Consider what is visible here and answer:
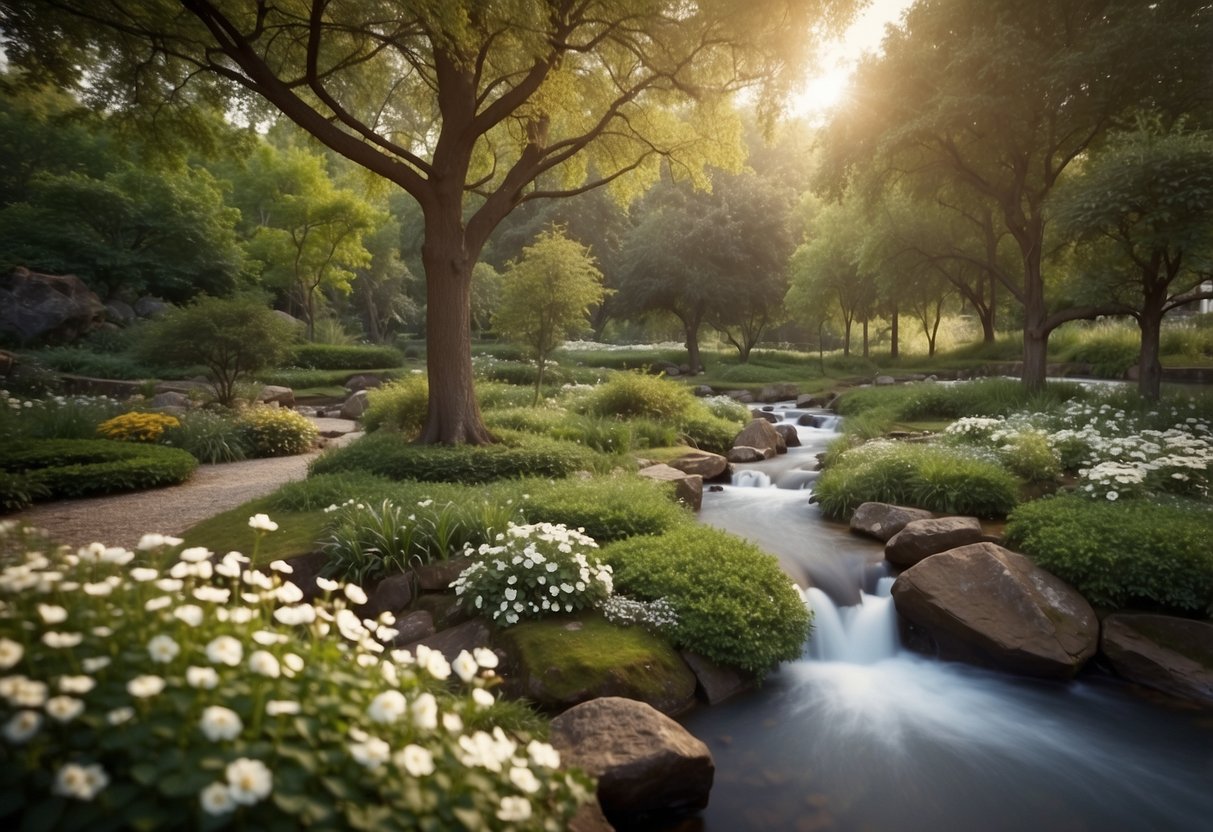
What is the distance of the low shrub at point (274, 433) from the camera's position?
13.0 m

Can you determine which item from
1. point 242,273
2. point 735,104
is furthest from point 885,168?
point 242,273

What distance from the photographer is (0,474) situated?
7953mm

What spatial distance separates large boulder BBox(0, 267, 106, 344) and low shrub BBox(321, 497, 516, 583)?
70.6 feet

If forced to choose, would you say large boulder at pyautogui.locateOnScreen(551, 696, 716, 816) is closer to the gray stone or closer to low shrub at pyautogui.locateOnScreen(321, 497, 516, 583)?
low shrub at pyautogui.locateOnScreen(321, 497, 516, 583)

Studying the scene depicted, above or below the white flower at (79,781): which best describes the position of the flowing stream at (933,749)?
below

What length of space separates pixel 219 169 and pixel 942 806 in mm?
43153

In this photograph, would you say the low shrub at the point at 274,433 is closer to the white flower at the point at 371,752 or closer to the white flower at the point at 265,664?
the white flower at the point at 265,664

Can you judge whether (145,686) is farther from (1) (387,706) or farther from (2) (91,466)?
(2) (91,466)

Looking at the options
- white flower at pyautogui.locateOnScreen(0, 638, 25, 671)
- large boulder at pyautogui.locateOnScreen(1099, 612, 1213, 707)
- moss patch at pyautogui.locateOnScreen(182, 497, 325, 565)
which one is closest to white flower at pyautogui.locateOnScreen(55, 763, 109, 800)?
white flower at pyautogui.locateOnScreen(0, 638, 25, 671)

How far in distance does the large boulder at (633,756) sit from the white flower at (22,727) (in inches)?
103

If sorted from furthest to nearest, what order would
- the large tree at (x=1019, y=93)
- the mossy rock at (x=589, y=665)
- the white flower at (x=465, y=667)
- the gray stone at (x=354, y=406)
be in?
the gray stone at (x=354, y=406) → the large tree at (x=1019, y=93) → the mossy rock at (x=589, y=665) → the white flower at (x=465, y=667)

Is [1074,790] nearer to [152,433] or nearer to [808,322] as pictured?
[152,433]

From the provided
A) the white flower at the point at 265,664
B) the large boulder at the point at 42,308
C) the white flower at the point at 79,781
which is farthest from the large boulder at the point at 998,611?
the large boulder at the point at 42,308

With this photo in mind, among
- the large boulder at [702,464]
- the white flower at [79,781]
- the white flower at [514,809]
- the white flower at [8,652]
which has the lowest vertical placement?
the large boulder at [702,464]
